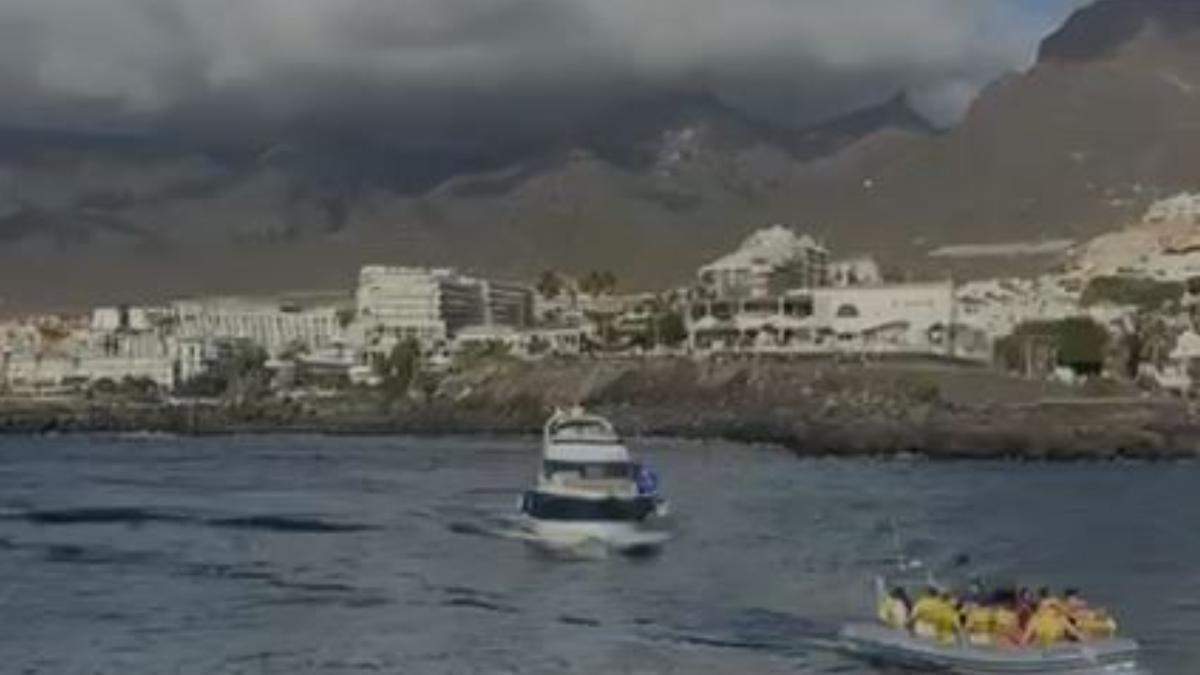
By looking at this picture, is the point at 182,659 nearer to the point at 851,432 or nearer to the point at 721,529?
the point at 721,529

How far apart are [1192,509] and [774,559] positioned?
105 ft

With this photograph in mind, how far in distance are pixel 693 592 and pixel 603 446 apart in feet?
54.9

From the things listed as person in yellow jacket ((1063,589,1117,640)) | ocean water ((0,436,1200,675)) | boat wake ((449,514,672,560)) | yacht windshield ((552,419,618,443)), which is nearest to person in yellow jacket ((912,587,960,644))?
ocean water ((0,436,1200,675))

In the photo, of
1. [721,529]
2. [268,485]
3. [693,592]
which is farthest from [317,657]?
[268,485]

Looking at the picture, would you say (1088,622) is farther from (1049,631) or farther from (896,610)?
(896,610)

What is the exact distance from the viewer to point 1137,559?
71062 mm

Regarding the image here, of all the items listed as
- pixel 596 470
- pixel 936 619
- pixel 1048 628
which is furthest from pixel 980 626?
pixel 596 470

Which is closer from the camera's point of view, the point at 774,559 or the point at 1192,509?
the point at 774,559

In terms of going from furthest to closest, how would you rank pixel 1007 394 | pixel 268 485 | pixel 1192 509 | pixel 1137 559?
1. pixel 1007 394
2. pixel 268 485
3. pixel 1192 509
4. pixel 1137 559

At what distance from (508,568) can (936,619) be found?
24265 mm

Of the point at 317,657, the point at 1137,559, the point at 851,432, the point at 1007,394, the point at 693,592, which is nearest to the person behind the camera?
the point at 317,657

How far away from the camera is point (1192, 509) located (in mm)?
95625

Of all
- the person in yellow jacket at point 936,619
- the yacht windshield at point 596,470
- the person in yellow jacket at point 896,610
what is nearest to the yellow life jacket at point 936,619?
the person in yellow jacket at point 936,619

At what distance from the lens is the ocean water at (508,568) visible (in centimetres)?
4947
